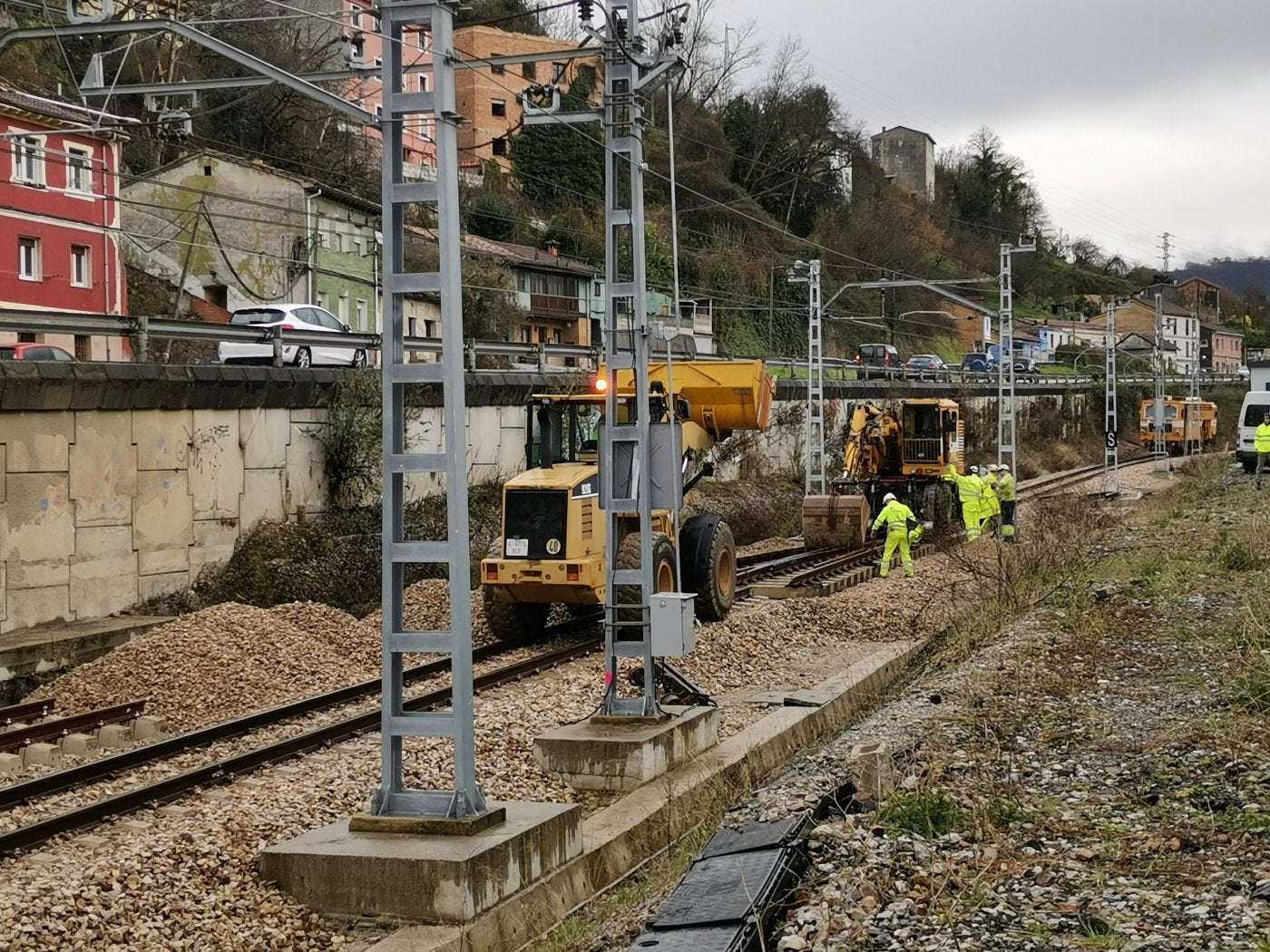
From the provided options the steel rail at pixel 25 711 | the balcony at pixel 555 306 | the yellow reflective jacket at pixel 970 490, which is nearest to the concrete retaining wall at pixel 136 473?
the steel rail at pixel 25 711

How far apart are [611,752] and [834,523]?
1884 cm

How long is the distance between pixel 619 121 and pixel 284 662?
25.8 ft

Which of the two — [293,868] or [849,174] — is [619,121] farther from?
[849,174]

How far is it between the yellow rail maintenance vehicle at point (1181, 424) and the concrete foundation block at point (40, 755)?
59095 mm

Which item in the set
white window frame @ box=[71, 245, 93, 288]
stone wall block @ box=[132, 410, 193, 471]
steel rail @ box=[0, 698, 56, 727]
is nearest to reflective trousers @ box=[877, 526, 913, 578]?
stone wall block @ box=[132, 410, 193, 471]

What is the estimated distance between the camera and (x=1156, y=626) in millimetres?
15430

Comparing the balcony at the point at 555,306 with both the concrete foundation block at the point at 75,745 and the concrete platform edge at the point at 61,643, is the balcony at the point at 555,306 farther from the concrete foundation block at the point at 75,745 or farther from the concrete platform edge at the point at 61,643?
the concrete foundation block at the point at 75,745

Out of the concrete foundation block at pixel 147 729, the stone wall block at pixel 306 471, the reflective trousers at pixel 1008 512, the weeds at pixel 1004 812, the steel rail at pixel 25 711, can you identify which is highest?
the stone wall block at pixel 306 471

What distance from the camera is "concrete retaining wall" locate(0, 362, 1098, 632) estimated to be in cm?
1842

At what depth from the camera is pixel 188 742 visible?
43.1ft

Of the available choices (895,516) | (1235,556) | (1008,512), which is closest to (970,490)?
(1008,512)

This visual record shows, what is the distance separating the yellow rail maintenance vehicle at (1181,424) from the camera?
227ft

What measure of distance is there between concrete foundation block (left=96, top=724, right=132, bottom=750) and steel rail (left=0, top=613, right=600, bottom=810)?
43 centimetres

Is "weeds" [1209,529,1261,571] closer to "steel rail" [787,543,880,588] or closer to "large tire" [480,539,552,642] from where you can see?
"steel rail" [787,543,880,588]
